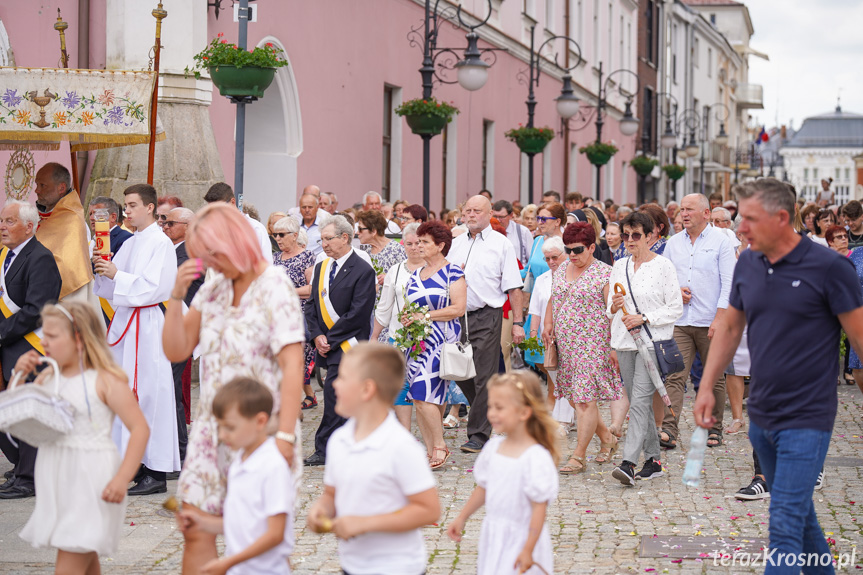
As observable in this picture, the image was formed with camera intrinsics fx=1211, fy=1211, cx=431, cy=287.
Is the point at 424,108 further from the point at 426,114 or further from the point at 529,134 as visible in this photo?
the point at 529,134

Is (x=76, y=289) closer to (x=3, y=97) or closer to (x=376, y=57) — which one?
(x=3, y=97)

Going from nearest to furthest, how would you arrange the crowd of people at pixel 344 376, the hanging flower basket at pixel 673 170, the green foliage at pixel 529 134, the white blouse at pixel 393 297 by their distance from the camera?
the crowd of people at pixel 344 376 → the white blouse at pixel 393 297 → the green foliage at pixel 529 134 → the hanging flower basket at pixel 673 170

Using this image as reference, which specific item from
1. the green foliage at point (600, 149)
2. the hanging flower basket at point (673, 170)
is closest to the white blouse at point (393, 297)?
the green foliage at point (600, 149)

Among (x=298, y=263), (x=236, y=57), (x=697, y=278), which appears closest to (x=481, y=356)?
(x=697, y=278)

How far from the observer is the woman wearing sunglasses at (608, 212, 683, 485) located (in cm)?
829

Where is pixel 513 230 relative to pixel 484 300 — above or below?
above

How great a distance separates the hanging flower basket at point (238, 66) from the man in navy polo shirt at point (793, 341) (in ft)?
20.1

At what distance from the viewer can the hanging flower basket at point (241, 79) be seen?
10.4 metres

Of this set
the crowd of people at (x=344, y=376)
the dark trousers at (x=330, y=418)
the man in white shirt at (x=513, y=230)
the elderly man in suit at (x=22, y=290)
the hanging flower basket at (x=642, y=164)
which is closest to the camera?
the crowd of people at (x=344, y=376)

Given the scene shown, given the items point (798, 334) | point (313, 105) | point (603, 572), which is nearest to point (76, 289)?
point (603, 572)

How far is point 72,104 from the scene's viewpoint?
804 centimetres

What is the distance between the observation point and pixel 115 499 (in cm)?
465

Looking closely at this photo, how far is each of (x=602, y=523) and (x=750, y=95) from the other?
74.0 metres

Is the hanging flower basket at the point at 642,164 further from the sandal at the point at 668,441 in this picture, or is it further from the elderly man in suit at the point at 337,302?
the elderly man in suit at the point at 337,302
